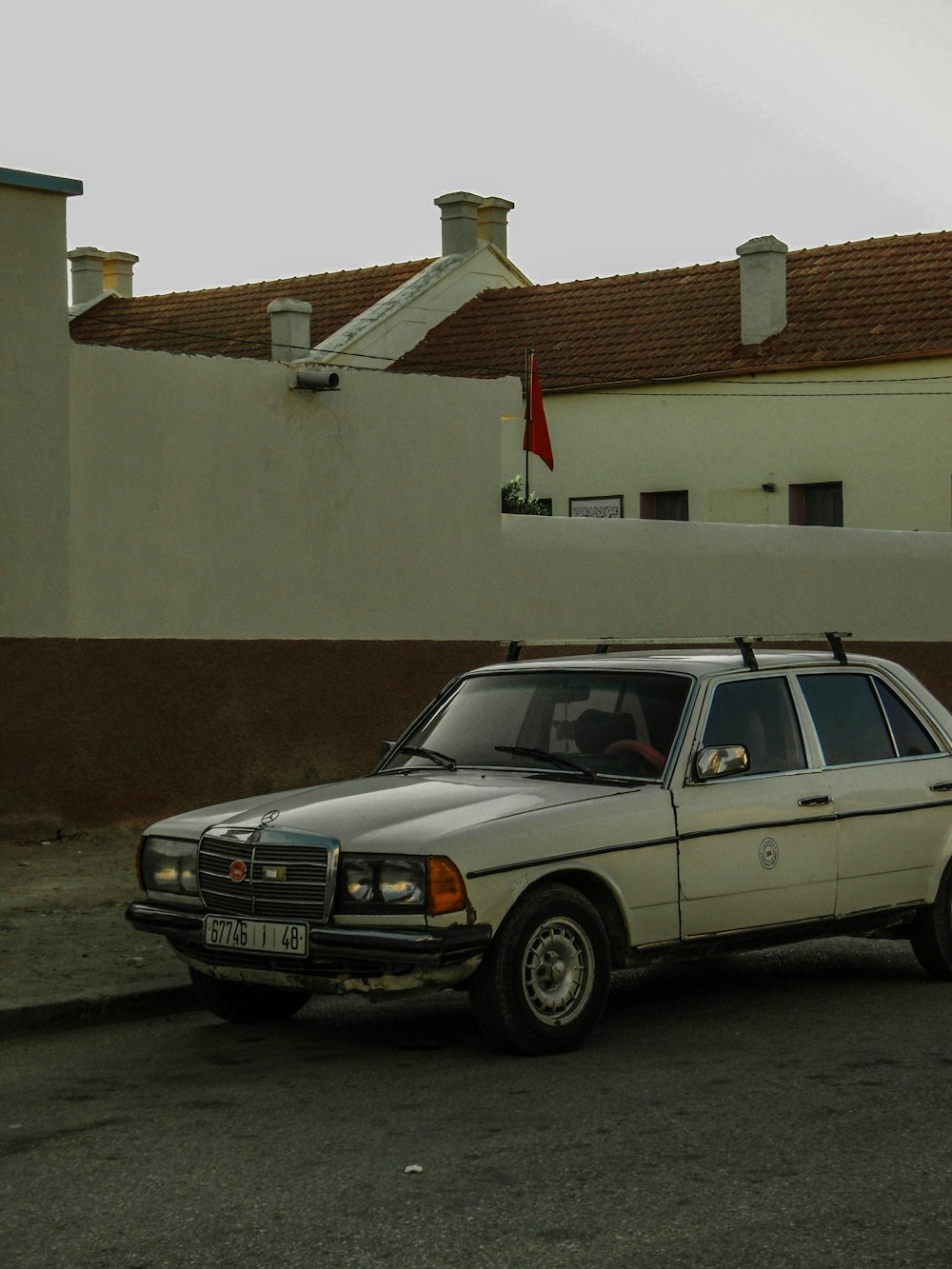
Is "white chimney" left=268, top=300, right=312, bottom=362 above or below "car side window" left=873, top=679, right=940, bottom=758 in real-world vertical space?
above

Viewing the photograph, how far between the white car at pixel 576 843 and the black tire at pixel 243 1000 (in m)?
0.01

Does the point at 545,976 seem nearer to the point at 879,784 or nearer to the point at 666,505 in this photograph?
the point at 879,784

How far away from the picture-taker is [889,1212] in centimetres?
511

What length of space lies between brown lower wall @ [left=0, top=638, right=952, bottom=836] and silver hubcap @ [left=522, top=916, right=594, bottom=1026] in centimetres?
720

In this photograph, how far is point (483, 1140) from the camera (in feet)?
19.6

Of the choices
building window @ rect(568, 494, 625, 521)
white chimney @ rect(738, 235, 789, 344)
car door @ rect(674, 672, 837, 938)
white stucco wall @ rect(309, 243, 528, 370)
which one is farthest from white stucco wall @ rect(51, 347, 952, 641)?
white stucco wall @ rect(309, 243, 528, 370)

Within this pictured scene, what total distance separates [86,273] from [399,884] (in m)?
38.4

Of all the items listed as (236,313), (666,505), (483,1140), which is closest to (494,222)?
(236,313)

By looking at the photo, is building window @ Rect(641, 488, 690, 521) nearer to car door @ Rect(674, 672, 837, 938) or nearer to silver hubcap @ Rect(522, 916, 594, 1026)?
car door @ Rect(674, 672, 837, 938)

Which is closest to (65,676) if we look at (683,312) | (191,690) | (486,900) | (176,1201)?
(191,690)

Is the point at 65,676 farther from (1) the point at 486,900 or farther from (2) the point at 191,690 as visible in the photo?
(1) the point at 486,900

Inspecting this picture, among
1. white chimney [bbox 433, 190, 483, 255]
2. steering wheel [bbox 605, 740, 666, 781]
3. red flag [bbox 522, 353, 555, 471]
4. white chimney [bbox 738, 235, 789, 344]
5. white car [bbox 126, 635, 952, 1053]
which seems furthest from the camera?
white chimney [bbox 433, 190, 483, 255]

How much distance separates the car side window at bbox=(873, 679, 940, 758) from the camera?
9.20 m

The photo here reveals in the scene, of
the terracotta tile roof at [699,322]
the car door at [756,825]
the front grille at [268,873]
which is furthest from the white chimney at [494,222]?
the front grille at [268,873]
